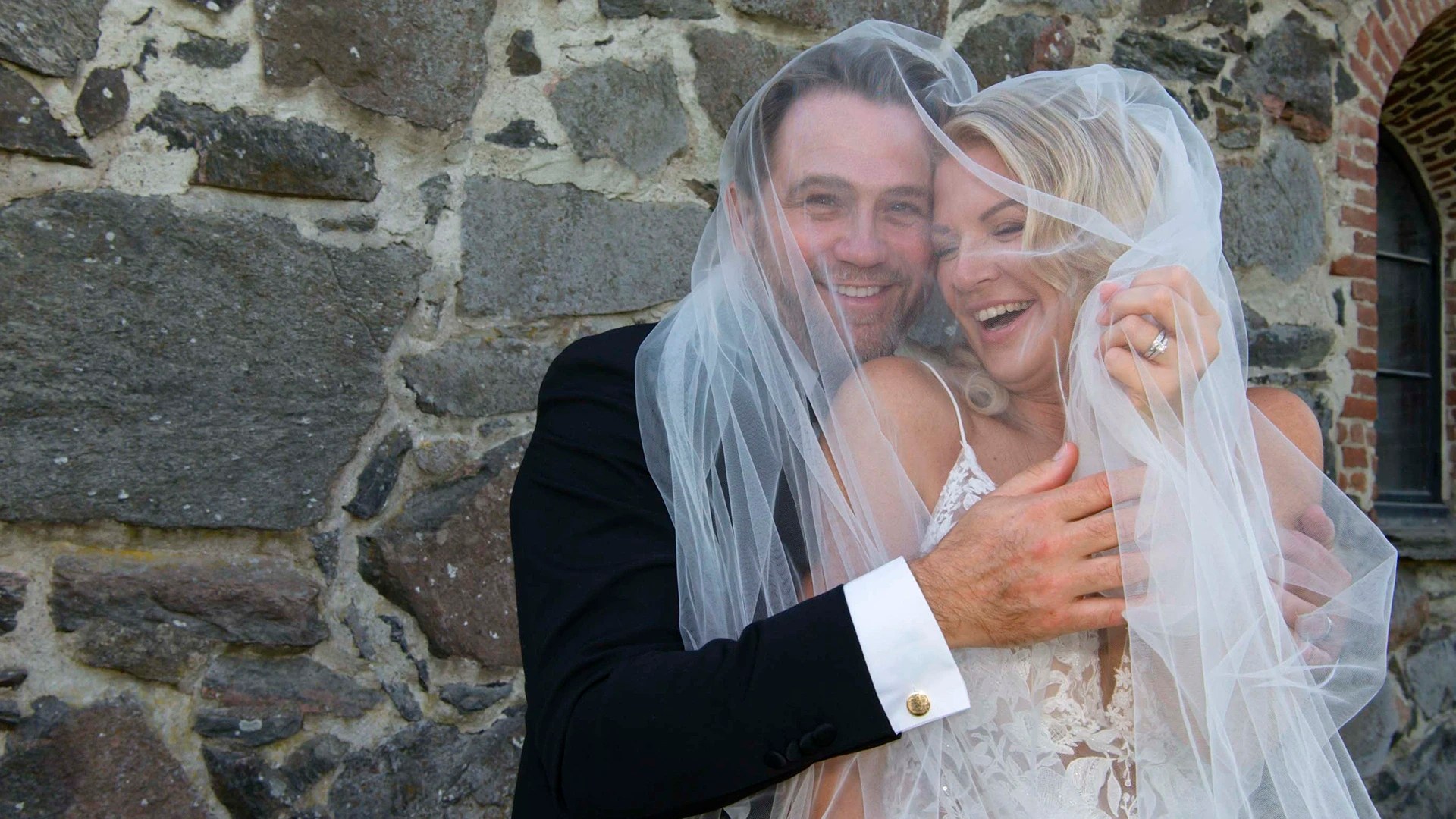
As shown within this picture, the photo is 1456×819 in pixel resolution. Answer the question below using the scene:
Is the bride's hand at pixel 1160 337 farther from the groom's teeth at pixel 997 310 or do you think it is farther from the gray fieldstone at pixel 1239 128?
the gray fieldstone at pixel 1239 128

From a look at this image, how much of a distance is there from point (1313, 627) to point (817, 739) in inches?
23.5

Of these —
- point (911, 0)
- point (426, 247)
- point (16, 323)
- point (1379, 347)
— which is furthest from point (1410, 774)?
point (16, 323)

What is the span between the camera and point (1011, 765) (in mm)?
1237

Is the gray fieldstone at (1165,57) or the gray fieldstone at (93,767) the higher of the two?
the gray fieldstone at (1165,57)

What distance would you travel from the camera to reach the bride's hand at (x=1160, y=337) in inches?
48.3

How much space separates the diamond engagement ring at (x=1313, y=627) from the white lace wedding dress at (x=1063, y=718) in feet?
0.64

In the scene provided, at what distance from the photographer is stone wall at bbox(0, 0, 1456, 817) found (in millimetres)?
1725

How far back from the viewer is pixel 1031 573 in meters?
1.15

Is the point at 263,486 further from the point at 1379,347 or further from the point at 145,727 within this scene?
the point at 1379,347

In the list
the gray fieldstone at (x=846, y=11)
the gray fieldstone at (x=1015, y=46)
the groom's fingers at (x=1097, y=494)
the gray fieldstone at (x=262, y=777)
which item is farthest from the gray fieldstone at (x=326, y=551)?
the gray fieldstone at (x=1015, y=46)

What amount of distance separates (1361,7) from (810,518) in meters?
3.13

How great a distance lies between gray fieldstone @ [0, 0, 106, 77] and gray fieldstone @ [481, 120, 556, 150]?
68 centimetres

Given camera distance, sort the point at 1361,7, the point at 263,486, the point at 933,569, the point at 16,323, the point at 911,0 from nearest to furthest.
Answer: the point at 933,569, the point at 16,323, the point at 263,486, the point at 911,0, the point at 1361,7

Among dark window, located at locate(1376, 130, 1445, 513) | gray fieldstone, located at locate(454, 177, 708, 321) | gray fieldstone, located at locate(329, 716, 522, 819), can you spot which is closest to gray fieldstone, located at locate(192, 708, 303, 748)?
gray fieldstone, located at locate(329, 716, 522, 819)
